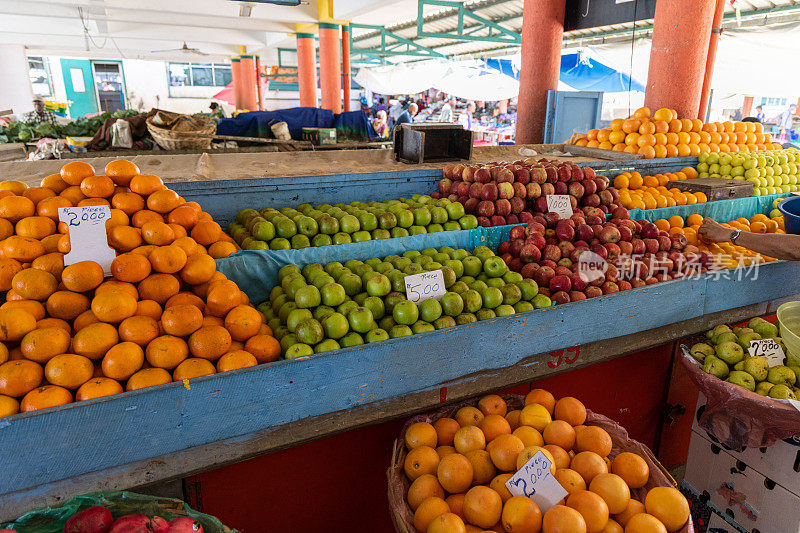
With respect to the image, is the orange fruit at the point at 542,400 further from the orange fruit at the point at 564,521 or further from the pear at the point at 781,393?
the pear at the point at 781,393

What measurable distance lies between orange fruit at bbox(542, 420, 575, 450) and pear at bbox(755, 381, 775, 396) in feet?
3.84

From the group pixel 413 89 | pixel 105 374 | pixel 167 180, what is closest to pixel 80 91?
pixel 413 89

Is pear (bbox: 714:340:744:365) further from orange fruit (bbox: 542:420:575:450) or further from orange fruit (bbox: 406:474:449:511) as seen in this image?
orange fruit (bbox: 406:474:449:511)

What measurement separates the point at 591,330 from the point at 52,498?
2296 millimetres

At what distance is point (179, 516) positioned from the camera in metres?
1.39

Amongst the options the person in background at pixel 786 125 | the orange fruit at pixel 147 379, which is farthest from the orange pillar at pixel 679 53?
the person in background at pixel 786 125

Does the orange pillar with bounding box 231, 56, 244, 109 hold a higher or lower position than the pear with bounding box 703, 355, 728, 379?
higher

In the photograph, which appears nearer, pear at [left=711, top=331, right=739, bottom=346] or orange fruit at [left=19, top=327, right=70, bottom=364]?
orange fruit at [left=19, top=327, right=70, bottom=364]

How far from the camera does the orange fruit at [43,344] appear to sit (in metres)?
Result: 1.62

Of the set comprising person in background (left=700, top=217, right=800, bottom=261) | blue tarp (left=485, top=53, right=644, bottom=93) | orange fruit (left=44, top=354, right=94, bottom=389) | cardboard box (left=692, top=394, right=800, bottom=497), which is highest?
blue tarp (left=485, top=53, right=644, bottom=93)

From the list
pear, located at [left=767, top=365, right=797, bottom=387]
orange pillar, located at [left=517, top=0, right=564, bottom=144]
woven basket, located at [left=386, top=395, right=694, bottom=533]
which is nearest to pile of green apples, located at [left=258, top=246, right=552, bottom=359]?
woven basket, located at [left=386, top=395, right=694, bottom=533]

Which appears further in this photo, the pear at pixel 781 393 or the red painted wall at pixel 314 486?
the pear at pixel 781 393

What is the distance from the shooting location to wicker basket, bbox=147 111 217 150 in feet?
19.3

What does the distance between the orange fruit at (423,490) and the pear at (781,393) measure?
1712mm
